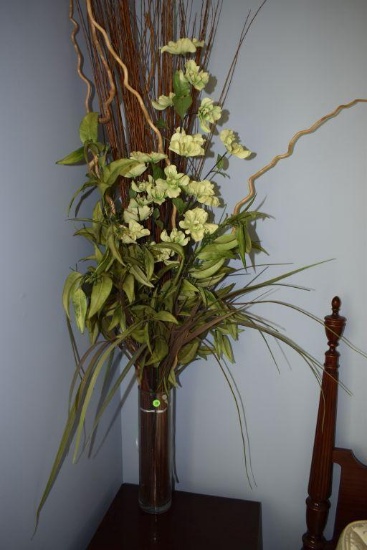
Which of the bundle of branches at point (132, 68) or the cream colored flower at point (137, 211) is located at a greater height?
the bundle of branches at point (132, 68)

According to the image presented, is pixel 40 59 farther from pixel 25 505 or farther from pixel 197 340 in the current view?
pixel 25 505

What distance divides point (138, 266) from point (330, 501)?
0.91 metres

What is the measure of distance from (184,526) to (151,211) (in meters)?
0.85

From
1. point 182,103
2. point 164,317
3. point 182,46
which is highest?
point 182,46

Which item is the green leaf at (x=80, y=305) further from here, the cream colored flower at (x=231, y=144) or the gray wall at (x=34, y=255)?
the cream colored flower at (x=231, y=144)

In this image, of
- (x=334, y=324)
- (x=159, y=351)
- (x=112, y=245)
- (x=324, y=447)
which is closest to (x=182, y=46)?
(x=112, y=245)

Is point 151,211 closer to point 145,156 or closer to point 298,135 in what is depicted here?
point 145,156

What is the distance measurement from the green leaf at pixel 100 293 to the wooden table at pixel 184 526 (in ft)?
2.17

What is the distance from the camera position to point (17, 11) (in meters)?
0.84

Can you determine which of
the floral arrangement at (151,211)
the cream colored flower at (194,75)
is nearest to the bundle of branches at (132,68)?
the floral arrangement at (151,211)

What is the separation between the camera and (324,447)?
124 centimetres

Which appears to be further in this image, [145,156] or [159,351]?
[159,351]

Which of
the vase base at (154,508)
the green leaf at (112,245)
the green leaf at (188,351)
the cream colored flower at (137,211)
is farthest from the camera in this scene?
the vase base at (154,508)

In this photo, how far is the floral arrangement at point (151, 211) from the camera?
3.00ft
